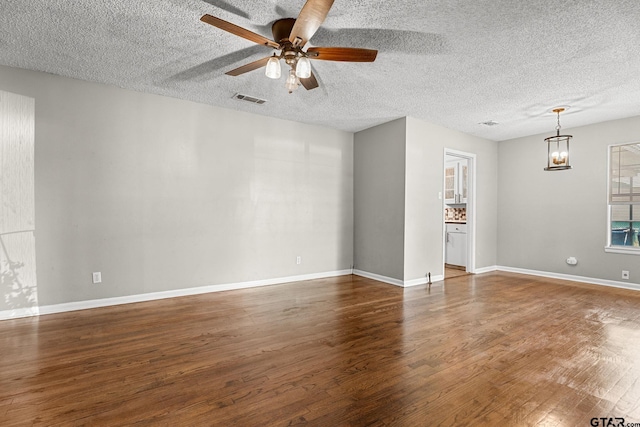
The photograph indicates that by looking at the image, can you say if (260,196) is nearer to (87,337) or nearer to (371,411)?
(87,337)

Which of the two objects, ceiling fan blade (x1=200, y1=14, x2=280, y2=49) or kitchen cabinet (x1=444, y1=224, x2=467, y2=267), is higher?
ceiling fan blade (x1=200, y1=14, x2=280, y2=49)

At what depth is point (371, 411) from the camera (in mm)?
1827

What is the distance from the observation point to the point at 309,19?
2.03 meters

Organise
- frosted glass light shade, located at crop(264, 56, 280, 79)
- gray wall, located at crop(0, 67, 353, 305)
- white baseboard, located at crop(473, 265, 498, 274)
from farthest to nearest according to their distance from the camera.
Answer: white baseboard, located at crop(473, 265, 498, 274) → gray wall, located at crop(0, 67, 353, 305) → frosted glass light shade, located at crop(264, 56, 280, 79)

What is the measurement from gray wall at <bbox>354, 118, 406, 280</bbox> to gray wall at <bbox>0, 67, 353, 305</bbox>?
44 cm

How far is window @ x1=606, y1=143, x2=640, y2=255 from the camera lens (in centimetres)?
490

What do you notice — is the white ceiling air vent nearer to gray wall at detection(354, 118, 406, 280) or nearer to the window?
gray wall at detection(354, 118, 406, 280)

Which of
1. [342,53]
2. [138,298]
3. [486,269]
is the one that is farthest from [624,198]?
[138,298]

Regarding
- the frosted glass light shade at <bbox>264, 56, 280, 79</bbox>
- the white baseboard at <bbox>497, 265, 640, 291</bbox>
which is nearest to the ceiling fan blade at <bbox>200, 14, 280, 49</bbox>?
the frosted glass light shade at <bbox>264, 56, 280, 79</bbox>

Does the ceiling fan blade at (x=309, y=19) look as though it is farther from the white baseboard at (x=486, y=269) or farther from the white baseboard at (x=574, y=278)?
the white baseboard at (x=574, y=278)

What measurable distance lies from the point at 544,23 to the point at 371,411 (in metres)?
3.03

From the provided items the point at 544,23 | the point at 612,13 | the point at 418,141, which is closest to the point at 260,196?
the point at 418,141

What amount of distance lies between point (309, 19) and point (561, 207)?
5.76 metres

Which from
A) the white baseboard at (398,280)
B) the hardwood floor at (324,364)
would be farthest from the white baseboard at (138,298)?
the white baseboard at (398,280)
